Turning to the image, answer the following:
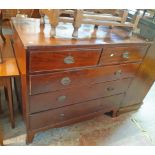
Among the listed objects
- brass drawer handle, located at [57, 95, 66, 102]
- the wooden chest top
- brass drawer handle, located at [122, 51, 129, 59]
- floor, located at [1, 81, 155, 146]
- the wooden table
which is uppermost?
the wooden chest top

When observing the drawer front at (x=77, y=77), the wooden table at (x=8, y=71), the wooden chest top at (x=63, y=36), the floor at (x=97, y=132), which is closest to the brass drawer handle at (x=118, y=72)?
the drawer front at (x=77, y=77)

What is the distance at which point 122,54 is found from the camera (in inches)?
52.5

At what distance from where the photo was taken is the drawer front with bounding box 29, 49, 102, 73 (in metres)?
1.03

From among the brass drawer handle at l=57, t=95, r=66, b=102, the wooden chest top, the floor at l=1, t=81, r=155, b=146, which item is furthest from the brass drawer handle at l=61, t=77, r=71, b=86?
the floor at l=1, t=81, r=155, b=146

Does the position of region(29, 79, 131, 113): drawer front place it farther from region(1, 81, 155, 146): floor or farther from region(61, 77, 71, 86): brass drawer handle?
region(1, 81, 155, 146): floor

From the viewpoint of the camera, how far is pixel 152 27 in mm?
1410

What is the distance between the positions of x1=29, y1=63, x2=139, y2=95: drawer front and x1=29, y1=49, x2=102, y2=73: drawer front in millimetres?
55

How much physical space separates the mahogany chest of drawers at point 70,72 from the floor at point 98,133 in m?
0.15

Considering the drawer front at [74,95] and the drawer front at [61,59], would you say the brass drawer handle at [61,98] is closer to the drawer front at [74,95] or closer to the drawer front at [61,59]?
the drawer front at [74,95]

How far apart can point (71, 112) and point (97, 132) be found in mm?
391

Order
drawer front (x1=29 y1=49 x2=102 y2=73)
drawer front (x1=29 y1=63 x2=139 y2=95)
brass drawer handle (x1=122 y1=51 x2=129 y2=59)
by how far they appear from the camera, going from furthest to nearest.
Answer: brass drawer handle (x1=122 y1=51 x2=129 y2=59) < drawer front (x1=29 y1=63 x2=139 y2=95) < drawer front (x1=29 y1=49 x2=102 y2=73)

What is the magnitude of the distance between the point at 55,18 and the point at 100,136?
112 centimetres

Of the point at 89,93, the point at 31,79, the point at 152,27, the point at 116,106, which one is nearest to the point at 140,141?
the point at 116,106

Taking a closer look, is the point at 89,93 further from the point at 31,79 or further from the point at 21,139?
the point at 21,139
